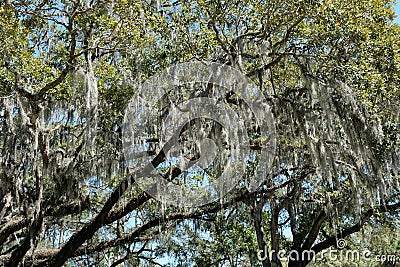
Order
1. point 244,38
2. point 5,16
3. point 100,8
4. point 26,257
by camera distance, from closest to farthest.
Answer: point 5,16 < point 100,8 < point 244,38 < point 26,257

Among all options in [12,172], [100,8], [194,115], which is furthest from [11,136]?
[194,115]

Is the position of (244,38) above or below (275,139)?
above

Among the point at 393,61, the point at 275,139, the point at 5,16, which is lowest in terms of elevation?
the point at 275,139

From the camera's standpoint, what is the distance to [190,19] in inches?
239

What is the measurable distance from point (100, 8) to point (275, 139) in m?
2.89

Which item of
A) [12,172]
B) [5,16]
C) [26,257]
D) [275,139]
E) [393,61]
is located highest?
[5,16]

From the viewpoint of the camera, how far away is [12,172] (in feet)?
20.7

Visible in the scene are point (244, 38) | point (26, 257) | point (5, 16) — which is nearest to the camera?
point (5, 16)

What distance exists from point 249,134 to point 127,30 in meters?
2.20

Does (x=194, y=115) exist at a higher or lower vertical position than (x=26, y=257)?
higher

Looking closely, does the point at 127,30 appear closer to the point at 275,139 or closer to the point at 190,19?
the point at 190,19

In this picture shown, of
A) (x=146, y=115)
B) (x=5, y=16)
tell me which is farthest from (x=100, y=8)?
(x=146, y=115)

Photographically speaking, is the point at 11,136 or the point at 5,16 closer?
the point at 5,16

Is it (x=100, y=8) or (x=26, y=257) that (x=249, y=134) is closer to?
(x=100, y=8)
